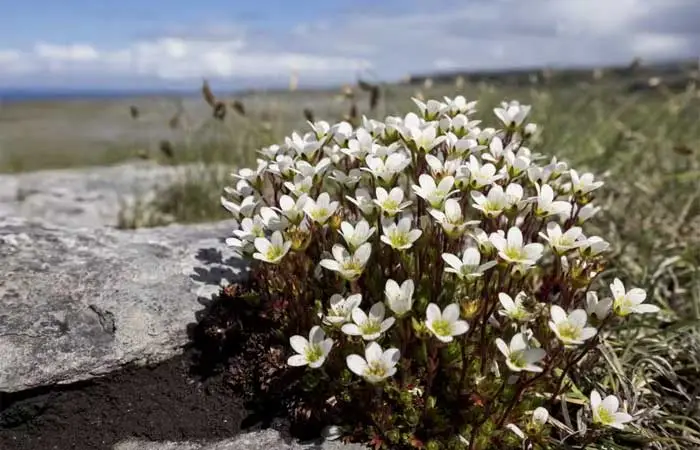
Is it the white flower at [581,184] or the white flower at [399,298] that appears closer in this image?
the white flower at [399,298]

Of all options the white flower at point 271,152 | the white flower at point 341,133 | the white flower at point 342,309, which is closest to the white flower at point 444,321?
the white flower at point 342,309

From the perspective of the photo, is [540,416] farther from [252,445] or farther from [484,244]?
[252,445]

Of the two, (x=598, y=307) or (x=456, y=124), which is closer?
(x=598, y=307)

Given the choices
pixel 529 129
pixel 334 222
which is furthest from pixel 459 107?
pixel 334 222

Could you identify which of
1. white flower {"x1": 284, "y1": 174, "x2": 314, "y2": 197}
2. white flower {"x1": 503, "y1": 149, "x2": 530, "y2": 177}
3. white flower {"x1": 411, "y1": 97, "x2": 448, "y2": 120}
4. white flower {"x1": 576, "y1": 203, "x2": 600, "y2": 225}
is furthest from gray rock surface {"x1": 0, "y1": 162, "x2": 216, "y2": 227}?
white flower {"x1": 576, "y1": 203, "x2": 600, "y2": 225}

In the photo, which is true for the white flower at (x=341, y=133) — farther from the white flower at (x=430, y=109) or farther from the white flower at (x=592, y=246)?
the white flower at (x=592, y=246)

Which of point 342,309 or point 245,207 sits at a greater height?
point 245,207

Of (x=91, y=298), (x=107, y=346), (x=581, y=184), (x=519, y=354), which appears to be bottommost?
(x=107, y=346)
